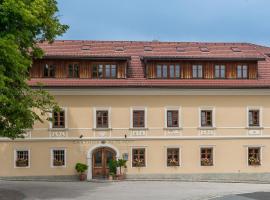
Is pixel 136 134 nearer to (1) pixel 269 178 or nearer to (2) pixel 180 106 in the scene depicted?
(2) pixel 180 106

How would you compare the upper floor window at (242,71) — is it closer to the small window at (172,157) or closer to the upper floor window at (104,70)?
the small window at (172,157)

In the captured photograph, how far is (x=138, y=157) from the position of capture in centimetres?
3719

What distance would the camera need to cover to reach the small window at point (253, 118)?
1499 inches

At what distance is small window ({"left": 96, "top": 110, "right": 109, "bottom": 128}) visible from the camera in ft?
121

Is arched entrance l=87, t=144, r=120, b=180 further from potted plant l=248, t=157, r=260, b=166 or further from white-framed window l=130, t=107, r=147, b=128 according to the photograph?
potted plant l=248, t=157, r=260, b=166

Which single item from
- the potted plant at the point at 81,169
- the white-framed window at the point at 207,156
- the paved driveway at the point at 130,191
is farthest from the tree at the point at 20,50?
the white-framed window at the point at 207,156

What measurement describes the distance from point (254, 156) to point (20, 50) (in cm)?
2039

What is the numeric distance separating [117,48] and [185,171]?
10.2 meters

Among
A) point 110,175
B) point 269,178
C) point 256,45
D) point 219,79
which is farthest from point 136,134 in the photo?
point 256,45

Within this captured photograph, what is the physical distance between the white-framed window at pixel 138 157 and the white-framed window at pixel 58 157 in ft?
15.0

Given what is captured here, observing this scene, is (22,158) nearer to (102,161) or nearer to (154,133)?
(102,161)

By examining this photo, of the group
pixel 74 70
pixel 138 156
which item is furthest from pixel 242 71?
pixel 74 70

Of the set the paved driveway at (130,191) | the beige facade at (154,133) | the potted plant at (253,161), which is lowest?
the paved driveway at (130,191)

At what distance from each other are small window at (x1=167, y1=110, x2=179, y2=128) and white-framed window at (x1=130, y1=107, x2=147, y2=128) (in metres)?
1.59
